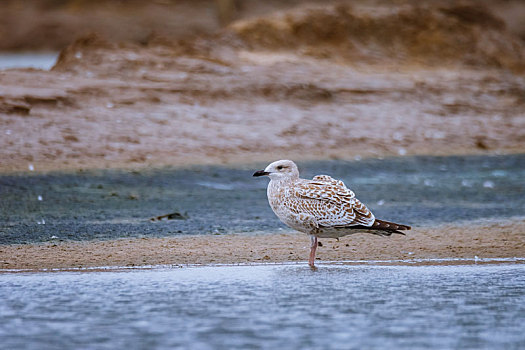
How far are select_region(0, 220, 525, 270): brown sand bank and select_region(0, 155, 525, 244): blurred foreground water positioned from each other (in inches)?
17.9

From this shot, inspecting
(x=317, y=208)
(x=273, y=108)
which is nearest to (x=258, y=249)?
(x=317, y=208)

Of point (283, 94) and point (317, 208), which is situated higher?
point (283, 94)

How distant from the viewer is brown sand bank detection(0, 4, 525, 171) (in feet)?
48.9

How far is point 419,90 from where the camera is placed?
18.9m

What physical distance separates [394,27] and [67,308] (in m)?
15.9

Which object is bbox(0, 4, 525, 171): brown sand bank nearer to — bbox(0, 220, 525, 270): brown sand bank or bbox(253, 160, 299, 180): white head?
bbox(0, 220, 525, 270): brown sand bank

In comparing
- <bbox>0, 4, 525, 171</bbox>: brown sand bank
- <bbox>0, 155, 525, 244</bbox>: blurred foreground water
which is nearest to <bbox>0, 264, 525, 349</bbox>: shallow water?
<bbox>0, 155, 525, 244</bbox>: blurred foreground water

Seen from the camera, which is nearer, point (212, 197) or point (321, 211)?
point (321, 211)

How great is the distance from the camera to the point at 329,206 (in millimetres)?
8297

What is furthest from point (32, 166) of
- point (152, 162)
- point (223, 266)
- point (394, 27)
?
point (394, 27)

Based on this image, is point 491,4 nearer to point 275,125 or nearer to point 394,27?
point 394,27

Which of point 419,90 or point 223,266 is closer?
point 223,266

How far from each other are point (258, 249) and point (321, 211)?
1216mm

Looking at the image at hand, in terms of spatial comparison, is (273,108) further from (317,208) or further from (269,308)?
(269,308)
